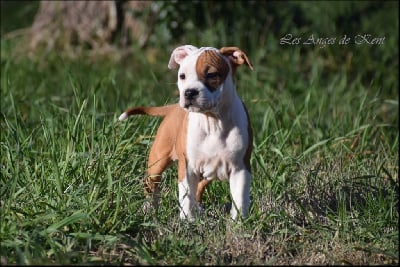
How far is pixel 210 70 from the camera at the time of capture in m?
3.88

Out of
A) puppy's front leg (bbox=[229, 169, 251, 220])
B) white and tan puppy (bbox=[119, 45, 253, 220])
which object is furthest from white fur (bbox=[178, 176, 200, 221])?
puppy's front leg (bbox=[229, 169, 251, 220])

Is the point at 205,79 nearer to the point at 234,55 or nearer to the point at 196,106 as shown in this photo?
the point at 196,106

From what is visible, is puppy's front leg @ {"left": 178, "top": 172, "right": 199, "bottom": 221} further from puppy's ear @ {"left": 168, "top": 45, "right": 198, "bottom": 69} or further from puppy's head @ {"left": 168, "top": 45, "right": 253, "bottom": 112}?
puppy's ear @ {"left": 168, "top": 45, "right": 198, "bottom": 69}

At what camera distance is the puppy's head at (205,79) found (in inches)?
151

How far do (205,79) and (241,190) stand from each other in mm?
605

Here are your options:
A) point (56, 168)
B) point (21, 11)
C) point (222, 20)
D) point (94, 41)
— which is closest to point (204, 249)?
point (56, 168)

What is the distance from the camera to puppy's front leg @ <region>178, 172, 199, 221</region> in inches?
163

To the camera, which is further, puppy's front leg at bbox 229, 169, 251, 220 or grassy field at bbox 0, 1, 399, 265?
Result: puppy's front leg at bbox 229, 169, 251, 220

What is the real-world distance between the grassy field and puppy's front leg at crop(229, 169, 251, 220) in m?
0.07

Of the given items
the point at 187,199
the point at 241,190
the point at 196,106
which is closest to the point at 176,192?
the point at 187,199

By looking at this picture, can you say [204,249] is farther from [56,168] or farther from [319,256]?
[56,168]

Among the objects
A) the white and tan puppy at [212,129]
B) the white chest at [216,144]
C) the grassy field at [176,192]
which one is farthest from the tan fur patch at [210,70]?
the grassy field at [176,192]

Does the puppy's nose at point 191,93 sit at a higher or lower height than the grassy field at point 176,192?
higher

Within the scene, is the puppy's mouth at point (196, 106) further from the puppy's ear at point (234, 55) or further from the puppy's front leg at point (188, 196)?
the puppy's front leg at point (188, 196)
